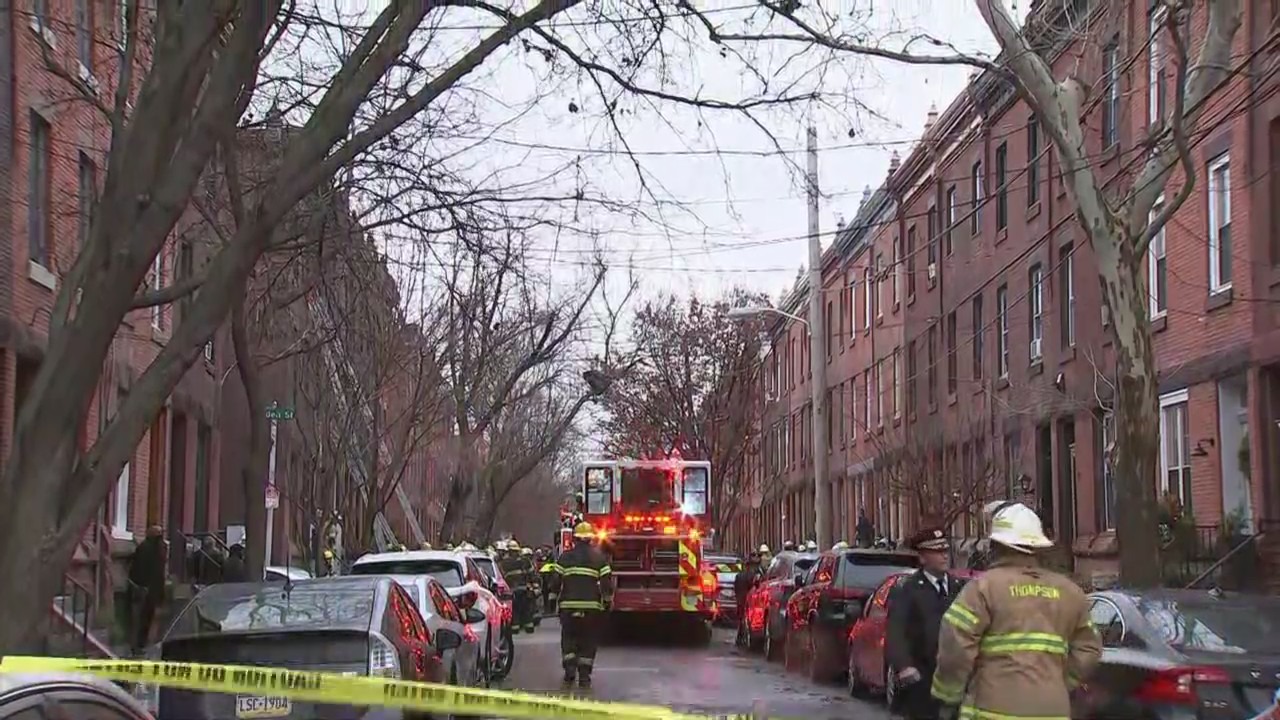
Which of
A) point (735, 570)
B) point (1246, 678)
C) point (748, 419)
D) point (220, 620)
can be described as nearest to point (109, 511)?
point (735, 570)

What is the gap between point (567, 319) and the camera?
3638 centimetres

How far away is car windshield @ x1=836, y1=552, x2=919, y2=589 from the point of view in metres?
17.3

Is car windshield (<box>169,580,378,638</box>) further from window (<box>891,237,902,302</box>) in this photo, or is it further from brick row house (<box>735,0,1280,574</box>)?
window (<box>891,237,902,302</box>)

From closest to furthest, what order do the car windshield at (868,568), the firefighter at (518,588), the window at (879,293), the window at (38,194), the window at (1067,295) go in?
the car windshield at (868,568), the window at (38,194), the window at (1067,295), the firefighter at (518,588), the window at (879,293)

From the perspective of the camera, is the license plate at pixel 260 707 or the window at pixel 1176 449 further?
the window at pixel 1176 449

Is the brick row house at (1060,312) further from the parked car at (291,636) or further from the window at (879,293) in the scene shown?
the parked car at (291,636)

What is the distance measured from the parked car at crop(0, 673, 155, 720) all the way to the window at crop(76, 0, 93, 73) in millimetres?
14220

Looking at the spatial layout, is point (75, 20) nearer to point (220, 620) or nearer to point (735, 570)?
point (220, 620)

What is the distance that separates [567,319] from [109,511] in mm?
15026

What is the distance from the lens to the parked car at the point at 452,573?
16234 millimetres

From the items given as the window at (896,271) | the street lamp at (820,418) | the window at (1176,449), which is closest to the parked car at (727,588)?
the street lamp at (820,418)

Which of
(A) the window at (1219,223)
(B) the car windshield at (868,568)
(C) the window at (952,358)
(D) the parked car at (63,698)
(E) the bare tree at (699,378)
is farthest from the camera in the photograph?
(E) the bare tree at (699,378)

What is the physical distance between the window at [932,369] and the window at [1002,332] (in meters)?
4.10

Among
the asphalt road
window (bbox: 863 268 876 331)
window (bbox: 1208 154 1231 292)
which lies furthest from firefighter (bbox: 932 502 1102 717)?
window (bbox: 863 268 876 331)
